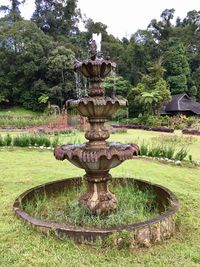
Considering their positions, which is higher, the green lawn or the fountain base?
the fountain base

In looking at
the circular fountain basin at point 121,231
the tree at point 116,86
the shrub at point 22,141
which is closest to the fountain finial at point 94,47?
the circular fountain basin at point 121,231

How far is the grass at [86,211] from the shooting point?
4.28 m

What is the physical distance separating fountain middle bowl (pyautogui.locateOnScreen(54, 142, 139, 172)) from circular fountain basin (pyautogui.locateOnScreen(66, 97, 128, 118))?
503 millimetres

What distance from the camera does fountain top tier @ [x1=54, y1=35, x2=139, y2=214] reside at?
168 inches

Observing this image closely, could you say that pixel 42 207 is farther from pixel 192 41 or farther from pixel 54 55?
pixel 192 41

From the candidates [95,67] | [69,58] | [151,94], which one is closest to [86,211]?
[95,67]

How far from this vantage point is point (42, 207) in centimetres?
487

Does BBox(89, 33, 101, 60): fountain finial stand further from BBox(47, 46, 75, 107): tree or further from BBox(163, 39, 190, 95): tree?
BBox(163, 39, 190, 95): tree

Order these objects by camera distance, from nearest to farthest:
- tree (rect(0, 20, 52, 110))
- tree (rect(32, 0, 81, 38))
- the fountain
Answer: the fountain
tree (rect(0, 20, 52, 110))
tree (rect(32, 0, 81, 38))

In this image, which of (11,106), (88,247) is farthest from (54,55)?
(88,247)

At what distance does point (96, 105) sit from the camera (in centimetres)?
429

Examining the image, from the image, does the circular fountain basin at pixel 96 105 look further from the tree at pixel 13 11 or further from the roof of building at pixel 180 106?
the tree at pixel 13 11

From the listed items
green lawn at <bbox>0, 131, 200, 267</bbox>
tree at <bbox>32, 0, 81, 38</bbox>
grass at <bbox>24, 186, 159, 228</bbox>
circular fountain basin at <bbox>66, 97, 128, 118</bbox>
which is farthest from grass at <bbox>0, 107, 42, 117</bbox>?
circular fountain basin at <bbox>66, 97, 128, 118</bbox>

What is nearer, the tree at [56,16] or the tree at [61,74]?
the tree at [61,74]
